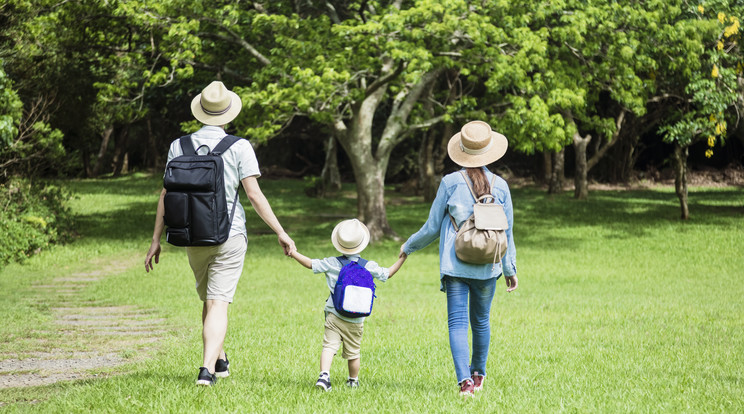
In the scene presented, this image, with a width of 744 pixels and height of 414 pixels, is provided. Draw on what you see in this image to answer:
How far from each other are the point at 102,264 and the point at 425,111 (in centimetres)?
957

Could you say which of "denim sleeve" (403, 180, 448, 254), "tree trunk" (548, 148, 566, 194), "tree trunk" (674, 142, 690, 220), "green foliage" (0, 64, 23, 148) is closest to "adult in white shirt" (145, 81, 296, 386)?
"denim sleeve" (403, 180, 448, 254)

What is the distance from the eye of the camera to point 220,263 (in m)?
5.25

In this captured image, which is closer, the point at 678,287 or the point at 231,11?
the point at 678,287

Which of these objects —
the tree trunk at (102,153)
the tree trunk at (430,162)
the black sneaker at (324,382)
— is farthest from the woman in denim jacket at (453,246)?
the tree trunk at (102,153)

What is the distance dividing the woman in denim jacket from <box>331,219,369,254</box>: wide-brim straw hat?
0.94 ft

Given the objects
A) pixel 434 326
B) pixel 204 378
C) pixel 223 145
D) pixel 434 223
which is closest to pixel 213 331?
pixel 204 378

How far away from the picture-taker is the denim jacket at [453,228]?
5027 millimetres

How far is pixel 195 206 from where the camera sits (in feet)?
16.5

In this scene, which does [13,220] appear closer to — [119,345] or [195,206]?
[119,345]

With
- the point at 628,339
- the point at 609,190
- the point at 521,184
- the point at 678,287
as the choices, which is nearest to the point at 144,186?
the point at 521,184

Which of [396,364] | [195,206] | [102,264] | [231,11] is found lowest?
[102,264]

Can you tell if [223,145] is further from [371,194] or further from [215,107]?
[371,194]

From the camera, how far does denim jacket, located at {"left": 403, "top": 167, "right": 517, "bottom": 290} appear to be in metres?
5.03

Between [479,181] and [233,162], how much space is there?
65.3 inches
